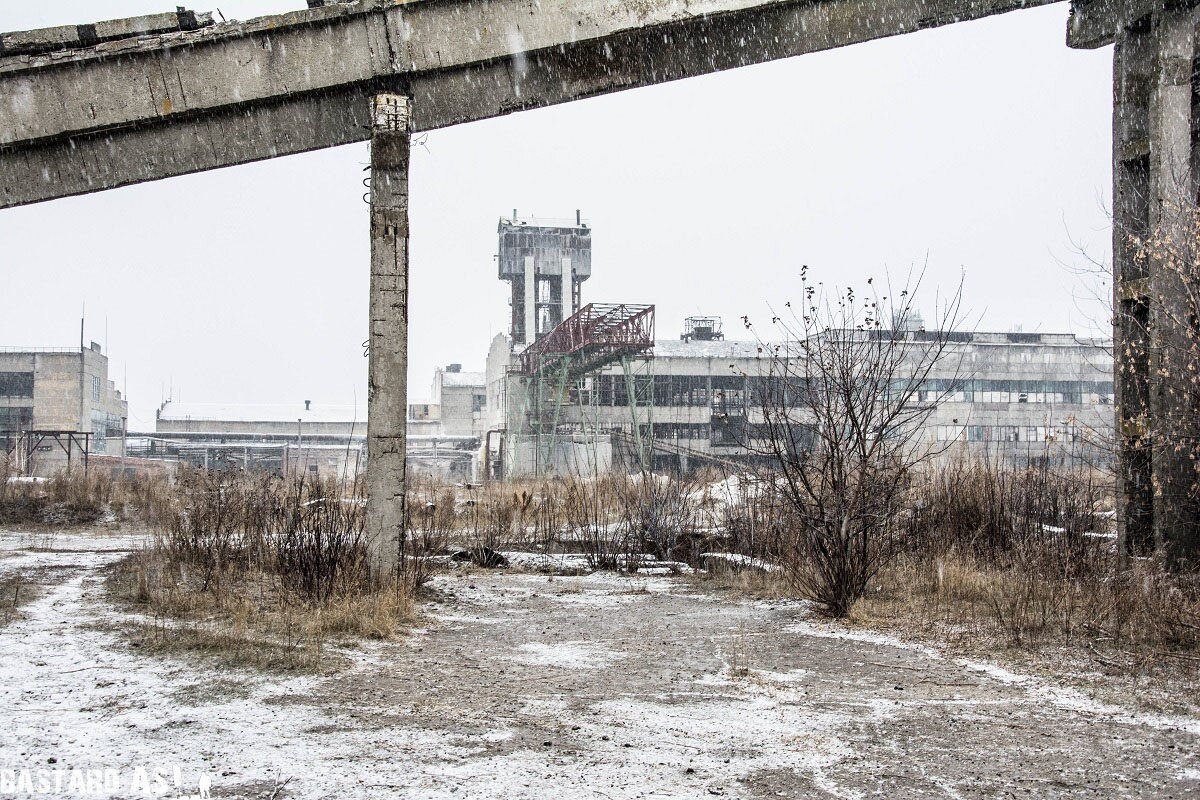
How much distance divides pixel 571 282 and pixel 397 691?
4940 cm

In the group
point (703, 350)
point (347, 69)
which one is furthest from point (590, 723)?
point (703, 350)

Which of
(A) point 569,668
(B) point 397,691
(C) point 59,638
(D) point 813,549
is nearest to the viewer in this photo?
(B) point 397,691

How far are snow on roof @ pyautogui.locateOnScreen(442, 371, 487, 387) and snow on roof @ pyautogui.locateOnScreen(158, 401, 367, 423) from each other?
20.7 ft

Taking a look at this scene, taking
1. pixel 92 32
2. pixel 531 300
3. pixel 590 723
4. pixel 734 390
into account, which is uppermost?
pixel 531 300

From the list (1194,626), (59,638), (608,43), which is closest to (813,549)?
(1194,626)

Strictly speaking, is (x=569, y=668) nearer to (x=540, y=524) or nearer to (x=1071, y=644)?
(x=1071, y=644)

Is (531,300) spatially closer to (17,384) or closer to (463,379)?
(463,379)

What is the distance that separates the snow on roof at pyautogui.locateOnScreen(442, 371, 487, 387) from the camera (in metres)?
67.3

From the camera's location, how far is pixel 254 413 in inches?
2594

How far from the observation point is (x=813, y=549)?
7.64 meters

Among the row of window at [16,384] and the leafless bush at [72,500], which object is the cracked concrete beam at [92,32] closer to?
the leafless bush at [72,500]

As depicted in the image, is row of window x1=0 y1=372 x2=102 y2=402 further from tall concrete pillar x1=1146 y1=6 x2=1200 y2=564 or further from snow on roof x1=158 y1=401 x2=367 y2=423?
tall concrete pillar x1=1146 y1=6 x2=1200 y2=564

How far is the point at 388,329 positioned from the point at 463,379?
6214cm

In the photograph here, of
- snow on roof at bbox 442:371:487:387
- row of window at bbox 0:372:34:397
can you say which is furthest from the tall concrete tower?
row of window at bbox 0:372:34:397
